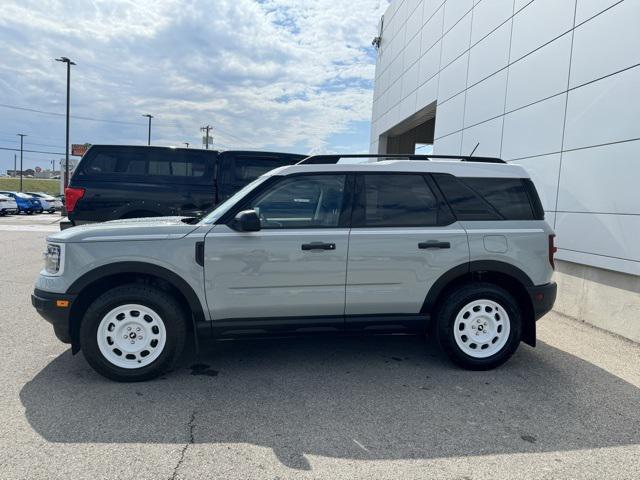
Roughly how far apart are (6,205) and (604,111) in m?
28.1

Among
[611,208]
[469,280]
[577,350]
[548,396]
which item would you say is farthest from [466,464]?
[611,208]

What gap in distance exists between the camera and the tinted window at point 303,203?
3.89m

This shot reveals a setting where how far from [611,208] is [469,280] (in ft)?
9.44

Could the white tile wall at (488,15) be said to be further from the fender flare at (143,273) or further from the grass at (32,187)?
the grass at (32,187)

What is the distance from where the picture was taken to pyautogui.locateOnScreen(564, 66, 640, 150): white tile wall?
5.41m

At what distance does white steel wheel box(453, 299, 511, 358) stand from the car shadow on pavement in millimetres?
231

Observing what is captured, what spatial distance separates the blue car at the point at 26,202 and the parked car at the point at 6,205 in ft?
8.48

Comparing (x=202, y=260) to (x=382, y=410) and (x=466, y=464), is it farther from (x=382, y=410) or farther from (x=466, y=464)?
→ (x=466, y=464)

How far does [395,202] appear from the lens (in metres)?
4.06

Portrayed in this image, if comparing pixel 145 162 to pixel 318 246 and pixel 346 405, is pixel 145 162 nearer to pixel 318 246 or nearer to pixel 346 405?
pixel 318 246

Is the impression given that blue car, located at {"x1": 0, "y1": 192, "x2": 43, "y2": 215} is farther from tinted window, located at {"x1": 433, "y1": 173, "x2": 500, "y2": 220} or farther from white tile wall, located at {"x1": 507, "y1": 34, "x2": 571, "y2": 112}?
tinted window, located at {"x1": 433, "y1": 173, "x2": 500, "y2": 220}

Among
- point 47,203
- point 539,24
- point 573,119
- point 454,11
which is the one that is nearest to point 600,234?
point 573,119

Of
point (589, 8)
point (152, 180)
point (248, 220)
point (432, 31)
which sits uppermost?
point (432, 31)

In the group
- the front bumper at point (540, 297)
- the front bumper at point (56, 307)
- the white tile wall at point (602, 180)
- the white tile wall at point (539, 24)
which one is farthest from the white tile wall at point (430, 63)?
the front bumper at point (56, 307)
